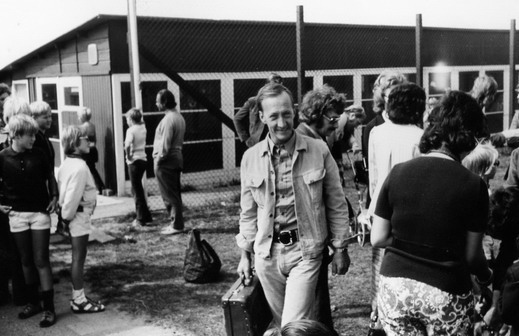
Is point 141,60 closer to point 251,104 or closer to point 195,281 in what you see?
point 251,104

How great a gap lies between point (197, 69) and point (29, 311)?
8.53m

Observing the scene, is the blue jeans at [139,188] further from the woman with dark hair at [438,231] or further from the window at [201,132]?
the woman with dark hair at [438,231]

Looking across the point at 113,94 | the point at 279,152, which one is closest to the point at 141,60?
the point at 113,94

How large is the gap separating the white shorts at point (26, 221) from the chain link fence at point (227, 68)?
521 centimetres

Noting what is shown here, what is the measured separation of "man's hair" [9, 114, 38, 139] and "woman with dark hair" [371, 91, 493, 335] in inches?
142

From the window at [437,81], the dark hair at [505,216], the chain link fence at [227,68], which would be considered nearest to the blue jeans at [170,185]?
the chain link fence at [227,68]

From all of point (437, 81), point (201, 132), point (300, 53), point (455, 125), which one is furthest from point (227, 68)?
point (455, 125)

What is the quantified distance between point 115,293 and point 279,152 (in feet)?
10.8

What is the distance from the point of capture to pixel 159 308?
5.88 meters

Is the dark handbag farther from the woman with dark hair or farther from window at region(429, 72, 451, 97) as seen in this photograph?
window at region(429, 72, 451, 97)

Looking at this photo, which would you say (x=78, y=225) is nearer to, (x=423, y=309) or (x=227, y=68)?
(x=423, y=309)

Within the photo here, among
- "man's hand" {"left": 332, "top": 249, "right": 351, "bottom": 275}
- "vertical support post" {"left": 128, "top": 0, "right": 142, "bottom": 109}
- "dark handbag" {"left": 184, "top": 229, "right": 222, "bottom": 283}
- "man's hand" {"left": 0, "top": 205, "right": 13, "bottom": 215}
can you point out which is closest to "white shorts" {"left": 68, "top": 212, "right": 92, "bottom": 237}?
"man's hand" {"left": 0, "top": 205, "right": 13, "bottom": 215}

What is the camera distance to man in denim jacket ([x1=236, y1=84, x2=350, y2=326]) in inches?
147

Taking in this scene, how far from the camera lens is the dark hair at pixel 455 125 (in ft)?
9.64
